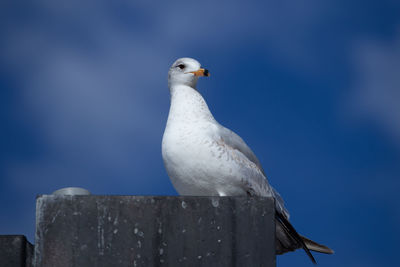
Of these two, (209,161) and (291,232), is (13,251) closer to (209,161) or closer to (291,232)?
(209,161)

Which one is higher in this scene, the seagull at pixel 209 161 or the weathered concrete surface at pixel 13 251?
the seagull at pixel 209 161

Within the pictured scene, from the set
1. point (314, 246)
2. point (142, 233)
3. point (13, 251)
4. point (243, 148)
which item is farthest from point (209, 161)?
point (13, 251)

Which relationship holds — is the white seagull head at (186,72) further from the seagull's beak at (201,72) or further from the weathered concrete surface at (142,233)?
the weathered concrete surface at (142,233)

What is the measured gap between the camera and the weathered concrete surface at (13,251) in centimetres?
499

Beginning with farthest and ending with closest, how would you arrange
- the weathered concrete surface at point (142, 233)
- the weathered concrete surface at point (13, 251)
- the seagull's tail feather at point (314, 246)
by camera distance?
the seagull's tail feather at point (314, 246) < the weathered concrete surface at point (13, 251) < the weathered concrete surface at point (142, 233)

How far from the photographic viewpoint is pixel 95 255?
14.7ft

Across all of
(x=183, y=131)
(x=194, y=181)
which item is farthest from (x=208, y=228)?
(x=183, y=131)

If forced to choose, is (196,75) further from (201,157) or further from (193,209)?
(193,209)

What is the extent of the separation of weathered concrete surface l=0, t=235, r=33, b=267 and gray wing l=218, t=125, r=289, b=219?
2079mm

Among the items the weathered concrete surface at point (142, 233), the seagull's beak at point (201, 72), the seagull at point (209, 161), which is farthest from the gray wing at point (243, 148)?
the weathered concrete surface at point (142, 233)

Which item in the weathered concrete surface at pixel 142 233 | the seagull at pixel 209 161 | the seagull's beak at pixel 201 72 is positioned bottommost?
the weathered concrete surface at pixel 142 233

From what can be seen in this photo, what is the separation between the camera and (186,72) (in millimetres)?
5824

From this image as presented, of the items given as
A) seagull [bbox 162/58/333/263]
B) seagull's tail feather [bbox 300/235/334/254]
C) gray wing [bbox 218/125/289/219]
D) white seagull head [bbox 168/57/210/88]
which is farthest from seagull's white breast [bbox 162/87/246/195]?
seagull's tail feather [bbox 300/235/334/254]

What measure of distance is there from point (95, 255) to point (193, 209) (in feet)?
2.85
